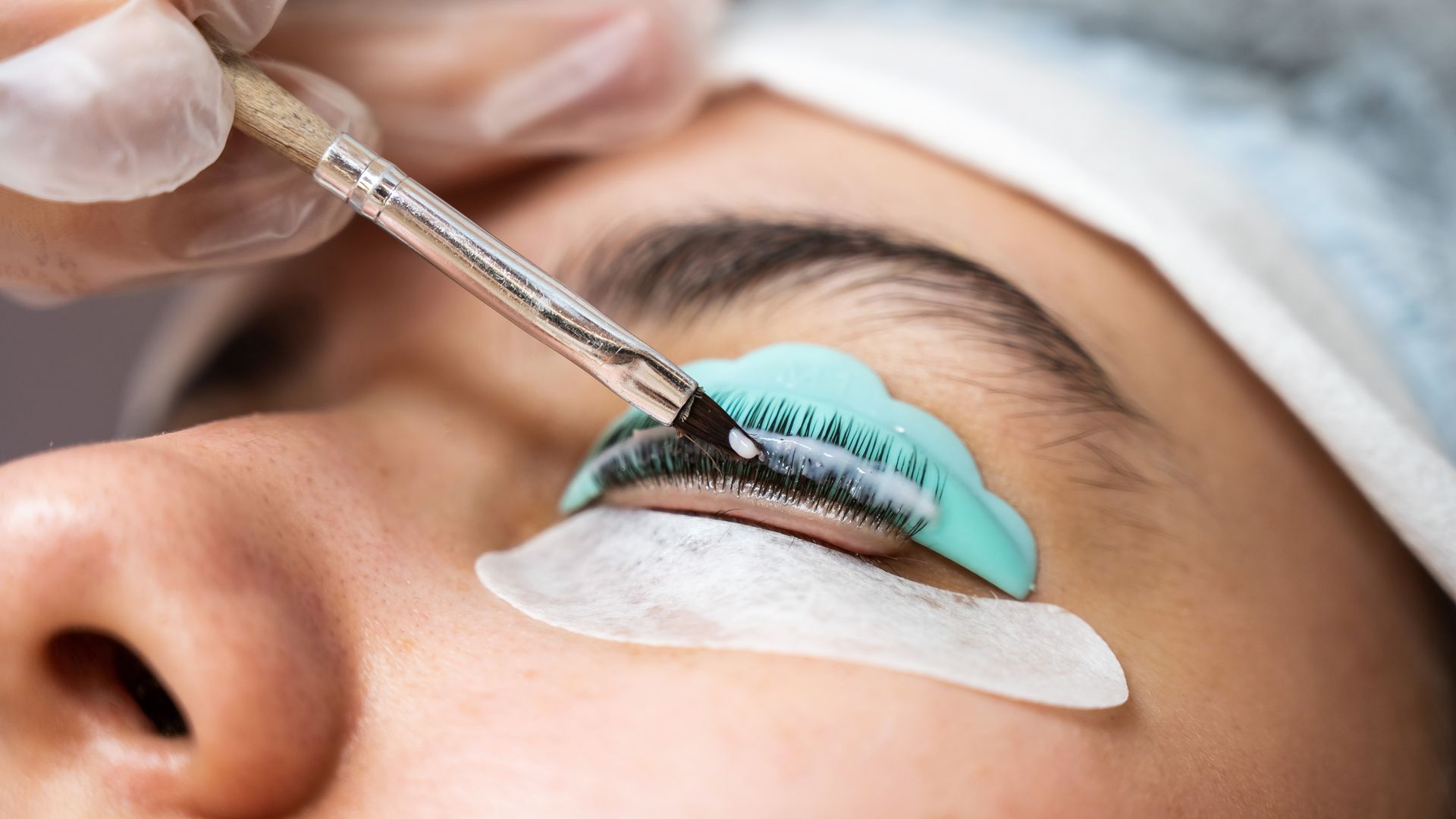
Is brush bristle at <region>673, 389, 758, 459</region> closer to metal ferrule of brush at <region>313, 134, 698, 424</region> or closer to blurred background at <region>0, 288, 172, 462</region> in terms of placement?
metal ferrule of brush at <region>313, 134, 698, 424</region>

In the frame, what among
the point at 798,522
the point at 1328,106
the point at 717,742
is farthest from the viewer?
the point at 1328,106

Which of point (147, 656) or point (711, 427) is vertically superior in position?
point (711, 427)

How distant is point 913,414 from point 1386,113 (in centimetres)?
57

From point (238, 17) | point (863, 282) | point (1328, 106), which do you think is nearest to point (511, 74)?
→ point (238, 17)

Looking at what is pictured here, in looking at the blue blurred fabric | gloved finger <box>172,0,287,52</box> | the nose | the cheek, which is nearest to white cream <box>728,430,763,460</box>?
the cheek

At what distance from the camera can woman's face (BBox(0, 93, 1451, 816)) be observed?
433mm

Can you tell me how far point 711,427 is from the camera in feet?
1.70

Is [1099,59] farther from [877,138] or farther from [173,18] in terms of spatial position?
[173,18]

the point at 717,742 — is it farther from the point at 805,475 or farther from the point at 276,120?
the point at 276,120

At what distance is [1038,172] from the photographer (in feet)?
2.13

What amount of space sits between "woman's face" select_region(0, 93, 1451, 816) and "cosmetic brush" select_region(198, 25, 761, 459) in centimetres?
7

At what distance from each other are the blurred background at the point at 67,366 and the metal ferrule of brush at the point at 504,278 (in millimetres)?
875

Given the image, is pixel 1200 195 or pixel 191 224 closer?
pixel 191 224

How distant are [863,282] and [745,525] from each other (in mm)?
152
